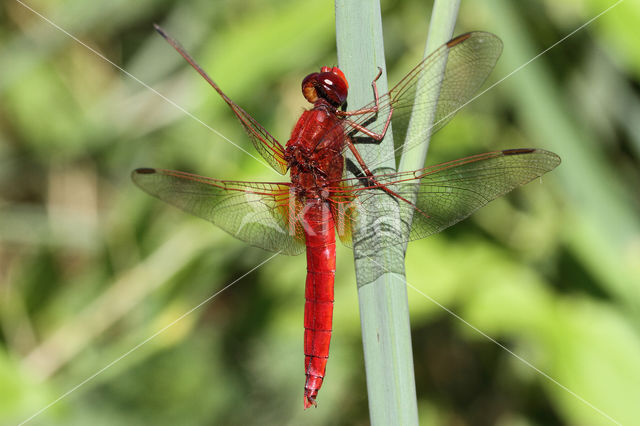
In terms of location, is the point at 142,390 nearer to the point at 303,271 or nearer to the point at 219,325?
the point at 219,325

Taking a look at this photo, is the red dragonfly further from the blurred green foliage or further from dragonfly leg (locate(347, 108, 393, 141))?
the blurred green foliage

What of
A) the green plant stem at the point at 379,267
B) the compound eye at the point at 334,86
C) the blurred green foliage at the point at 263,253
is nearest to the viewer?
the green plant stem at the point at 379,267

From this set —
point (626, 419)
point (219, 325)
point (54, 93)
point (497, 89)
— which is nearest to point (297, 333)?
point (219, 325)

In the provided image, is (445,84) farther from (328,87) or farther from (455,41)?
(328,87)

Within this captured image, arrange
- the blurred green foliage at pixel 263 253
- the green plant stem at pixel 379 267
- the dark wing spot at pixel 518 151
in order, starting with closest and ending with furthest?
the green plant stem at pixel 379 267
the dark wing spot at pixel 518 151
the blurred green foliage at pixel 263 253

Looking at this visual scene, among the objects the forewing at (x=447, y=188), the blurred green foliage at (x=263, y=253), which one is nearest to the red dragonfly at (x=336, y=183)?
the forewing at (x=447, y=188)

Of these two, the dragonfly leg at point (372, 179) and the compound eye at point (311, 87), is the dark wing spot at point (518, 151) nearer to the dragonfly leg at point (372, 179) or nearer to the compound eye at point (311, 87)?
the dragonfly leg at point (372, 179)

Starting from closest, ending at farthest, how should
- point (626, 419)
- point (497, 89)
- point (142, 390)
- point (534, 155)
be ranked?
point (534, 155)
point (626, 419)
point (142, 390)
point (497, 89)

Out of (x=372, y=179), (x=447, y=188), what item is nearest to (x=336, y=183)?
(x=372, y=179)
